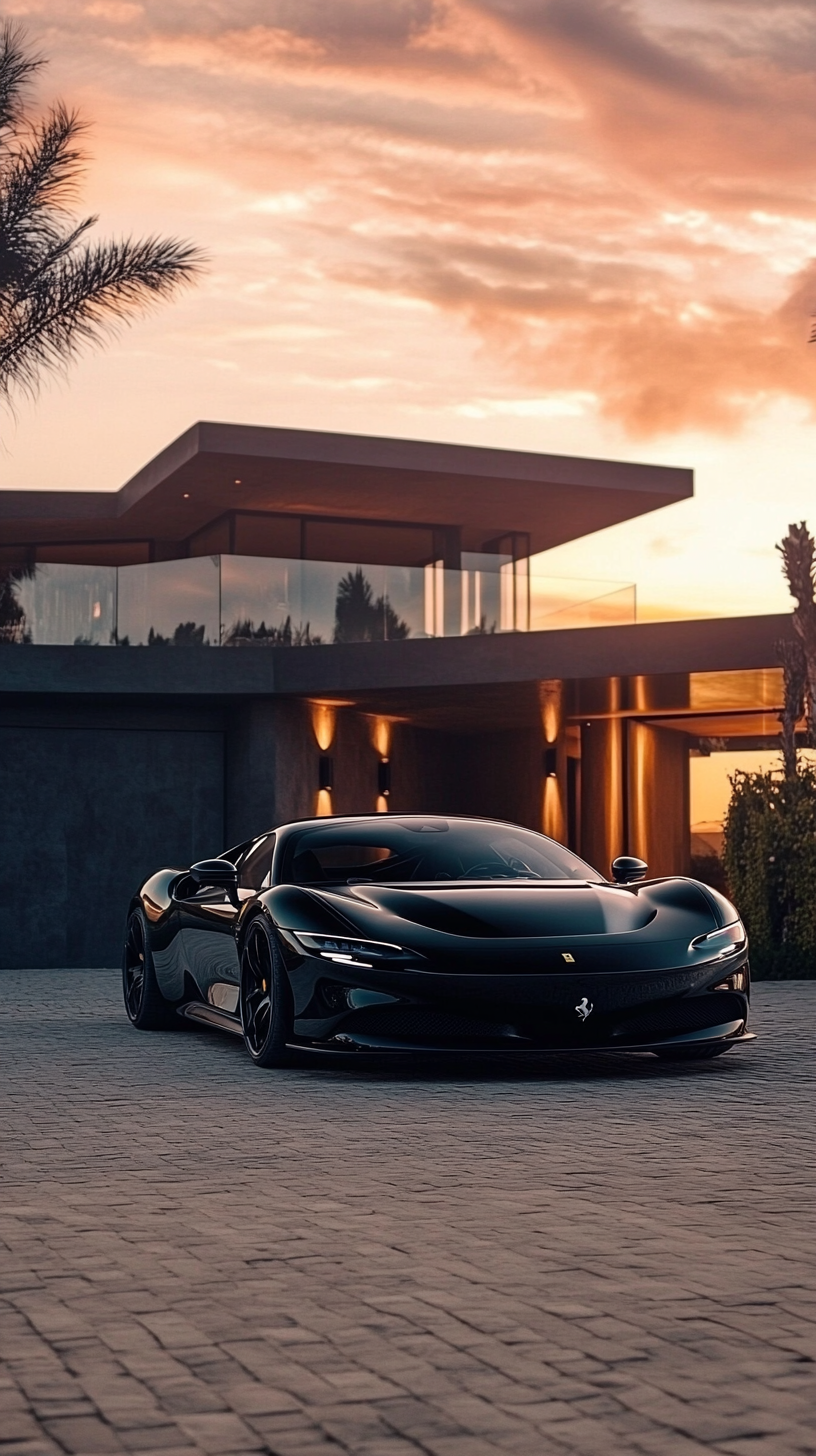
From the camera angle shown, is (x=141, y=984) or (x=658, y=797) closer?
(x=141, y=984)

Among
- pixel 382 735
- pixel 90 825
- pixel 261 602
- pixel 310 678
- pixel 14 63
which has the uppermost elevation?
pixel 14 63

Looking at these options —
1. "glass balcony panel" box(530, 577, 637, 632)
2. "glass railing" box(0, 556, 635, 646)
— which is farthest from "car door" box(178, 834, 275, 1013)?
"glass railing" box(0, 556, 635, 646)

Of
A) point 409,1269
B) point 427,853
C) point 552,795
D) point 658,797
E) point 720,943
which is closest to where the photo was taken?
point 409,1269

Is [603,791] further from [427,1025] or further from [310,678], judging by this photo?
[427,1025]

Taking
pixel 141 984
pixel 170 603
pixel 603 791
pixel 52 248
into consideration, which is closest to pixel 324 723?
pixel 170 603

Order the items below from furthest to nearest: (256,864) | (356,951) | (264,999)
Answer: (256,864) → (264,999) → (356,951)

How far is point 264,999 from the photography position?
8570mm

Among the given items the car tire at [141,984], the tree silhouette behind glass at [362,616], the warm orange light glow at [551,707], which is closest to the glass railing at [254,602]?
the tree silhouette behind glass at [362,616]

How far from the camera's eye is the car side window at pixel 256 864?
31.3 feet

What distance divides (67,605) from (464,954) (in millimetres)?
14939

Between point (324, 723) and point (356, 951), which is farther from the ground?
point (324, 723)

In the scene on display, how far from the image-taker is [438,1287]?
4094mm

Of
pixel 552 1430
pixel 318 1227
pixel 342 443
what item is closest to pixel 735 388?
pixel 342 443

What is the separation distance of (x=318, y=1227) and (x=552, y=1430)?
1.76 m
